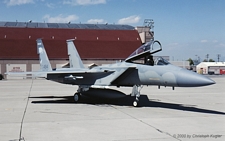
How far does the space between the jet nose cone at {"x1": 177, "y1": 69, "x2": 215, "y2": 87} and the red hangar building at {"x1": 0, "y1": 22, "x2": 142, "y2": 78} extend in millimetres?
38951

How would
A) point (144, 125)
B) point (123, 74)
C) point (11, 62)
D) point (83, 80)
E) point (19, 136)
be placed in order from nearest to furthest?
point (19, 136) → point (144, 125) → point (123, 74) → point (83, 80) → point (11, 62)

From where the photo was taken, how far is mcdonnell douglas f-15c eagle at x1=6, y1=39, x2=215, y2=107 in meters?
10.8

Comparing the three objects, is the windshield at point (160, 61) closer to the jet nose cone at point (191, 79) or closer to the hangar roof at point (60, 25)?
the jet nose cone at point (191, 79)

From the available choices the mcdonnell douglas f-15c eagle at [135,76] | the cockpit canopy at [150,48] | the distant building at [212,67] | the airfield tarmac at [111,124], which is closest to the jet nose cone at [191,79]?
the mcdonnell douglas f-15c eagle at [135,76]

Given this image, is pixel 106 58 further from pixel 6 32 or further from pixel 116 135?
pixel 116 135

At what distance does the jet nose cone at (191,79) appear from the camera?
10041 millimetres

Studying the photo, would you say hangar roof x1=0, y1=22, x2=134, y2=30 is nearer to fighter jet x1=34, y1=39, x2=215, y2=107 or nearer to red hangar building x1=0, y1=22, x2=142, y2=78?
red hangar building x1=0, y1=22, x2=142, y2=78

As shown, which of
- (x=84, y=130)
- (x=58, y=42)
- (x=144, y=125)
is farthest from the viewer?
(x=58, y=42)

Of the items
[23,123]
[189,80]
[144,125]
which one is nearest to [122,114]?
[144,125]

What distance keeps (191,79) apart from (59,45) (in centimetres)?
4209

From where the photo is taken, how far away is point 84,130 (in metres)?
7.87

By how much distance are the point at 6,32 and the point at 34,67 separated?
8.76 m

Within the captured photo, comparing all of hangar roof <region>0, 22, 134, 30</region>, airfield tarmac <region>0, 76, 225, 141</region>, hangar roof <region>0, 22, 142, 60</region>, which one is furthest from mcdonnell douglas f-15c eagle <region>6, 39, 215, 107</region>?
hangar roof <region>0, 22, 134, 30</region>

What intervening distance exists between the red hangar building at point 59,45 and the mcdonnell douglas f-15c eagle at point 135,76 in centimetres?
3444
